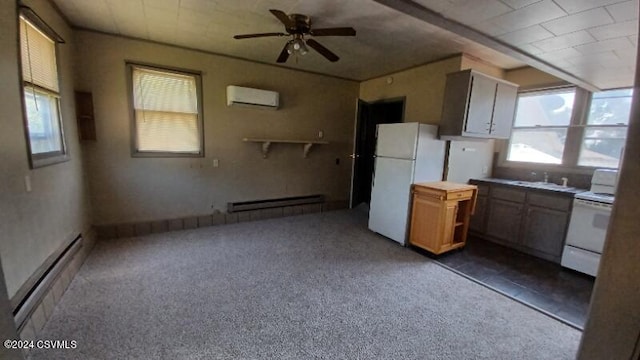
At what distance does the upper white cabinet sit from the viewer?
3.24 meters

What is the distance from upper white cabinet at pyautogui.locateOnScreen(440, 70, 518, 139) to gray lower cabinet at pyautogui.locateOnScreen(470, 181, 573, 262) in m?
0.90

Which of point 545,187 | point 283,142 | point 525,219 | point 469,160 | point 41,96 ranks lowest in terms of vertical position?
point 525,219

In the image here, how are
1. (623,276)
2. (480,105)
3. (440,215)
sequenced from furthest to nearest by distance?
(480,105)
(440,215)
(623,276)

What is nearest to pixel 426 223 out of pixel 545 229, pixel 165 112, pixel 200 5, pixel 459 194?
pixel 459 194

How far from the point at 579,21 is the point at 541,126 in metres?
2.04

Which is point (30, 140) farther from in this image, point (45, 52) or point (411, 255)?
point (411, 255)

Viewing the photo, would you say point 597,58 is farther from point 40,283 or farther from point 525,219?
point 40,283

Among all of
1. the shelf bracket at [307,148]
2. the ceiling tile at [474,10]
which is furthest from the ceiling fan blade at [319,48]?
the shelf bracket at [307,148]

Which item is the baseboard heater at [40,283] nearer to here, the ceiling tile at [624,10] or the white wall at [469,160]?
the white wall at [469,160]

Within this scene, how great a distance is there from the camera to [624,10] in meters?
1.91

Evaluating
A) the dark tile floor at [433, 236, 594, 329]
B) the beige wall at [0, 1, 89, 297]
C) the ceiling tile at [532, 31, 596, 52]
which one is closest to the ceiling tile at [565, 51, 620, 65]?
the ceiling tile at [532, 31, 596, 52]

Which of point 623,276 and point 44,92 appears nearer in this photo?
point 623,276

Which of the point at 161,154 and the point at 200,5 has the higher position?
the point at 200,5

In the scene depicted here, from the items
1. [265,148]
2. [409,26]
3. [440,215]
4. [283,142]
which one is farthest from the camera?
[283,142]
